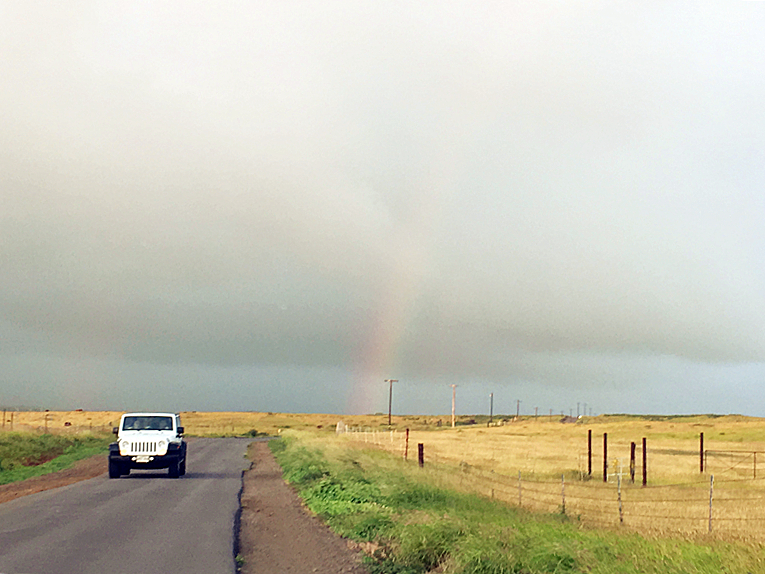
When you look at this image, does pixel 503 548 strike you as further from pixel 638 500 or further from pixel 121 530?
pixel 638 500

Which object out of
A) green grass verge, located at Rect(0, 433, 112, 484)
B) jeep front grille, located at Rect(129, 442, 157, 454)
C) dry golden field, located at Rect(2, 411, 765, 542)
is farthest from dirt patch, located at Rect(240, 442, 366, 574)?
green grass verge, located at Rect(0, 433, 112, 484)

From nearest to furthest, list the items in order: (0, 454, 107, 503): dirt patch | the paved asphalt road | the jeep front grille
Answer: the paved asphalt road → (0, 454, 107, 503): dirt patch → the jeep front grille

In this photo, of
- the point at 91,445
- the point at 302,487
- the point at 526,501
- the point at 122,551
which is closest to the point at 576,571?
the point at 122,551

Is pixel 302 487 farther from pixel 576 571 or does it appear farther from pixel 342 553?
pixel 576 571

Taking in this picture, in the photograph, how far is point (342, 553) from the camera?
41.7 feet

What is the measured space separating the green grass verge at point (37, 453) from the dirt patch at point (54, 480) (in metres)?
0.66

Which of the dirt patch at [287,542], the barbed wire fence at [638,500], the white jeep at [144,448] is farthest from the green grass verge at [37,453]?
the barbed wire fence at [638,500]

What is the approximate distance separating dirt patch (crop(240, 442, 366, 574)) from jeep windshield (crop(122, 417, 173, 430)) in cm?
869

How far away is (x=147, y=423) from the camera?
2983cm

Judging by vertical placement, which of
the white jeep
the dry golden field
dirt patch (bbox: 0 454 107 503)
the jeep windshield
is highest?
the jeep windshield

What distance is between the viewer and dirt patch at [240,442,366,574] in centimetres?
1149

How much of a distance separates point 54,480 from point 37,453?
16002 millimetres

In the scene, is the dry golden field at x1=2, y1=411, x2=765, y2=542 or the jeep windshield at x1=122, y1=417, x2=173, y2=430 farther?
the jeep windshield at x1=122, y1=417, x2=173, y2=430

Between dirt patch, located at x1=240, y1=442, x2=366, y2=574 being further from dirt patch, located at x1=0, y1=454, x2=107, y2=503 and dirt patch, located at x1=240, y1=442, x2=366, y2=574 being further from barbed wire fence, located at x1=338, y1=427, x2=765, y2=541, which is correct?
dirt patch, located at x1=0, y1=454, x2=107, y2=503
